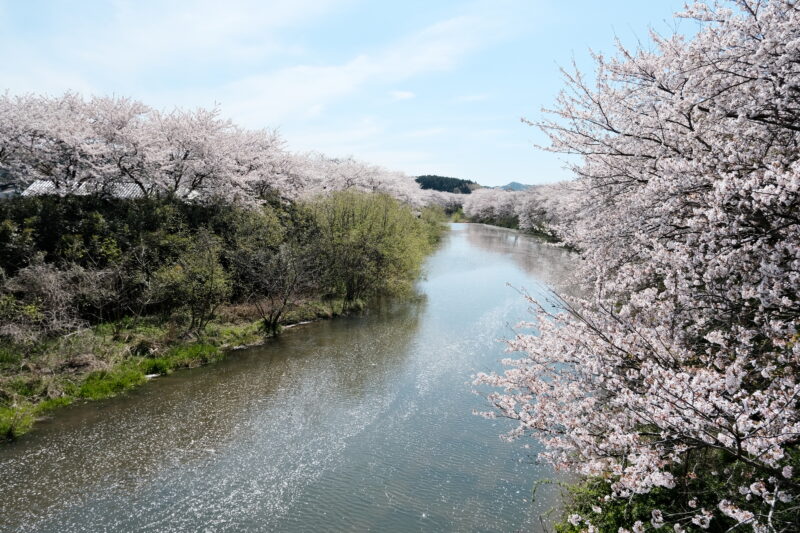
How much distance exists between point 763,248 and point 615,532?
3938 mm

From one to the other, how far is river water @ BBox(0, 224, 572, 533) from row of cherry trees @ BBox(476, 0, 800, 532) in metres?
2.91

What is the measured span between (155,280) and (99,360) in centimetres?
321

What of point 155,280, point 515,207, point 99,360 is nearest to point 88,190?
point 155,280

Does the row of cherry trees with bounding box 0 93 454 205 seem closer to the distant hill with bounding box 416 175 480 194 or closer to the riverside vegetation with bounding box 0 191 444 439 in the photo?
the riverside vegetation with bounding box 0 191 444 439

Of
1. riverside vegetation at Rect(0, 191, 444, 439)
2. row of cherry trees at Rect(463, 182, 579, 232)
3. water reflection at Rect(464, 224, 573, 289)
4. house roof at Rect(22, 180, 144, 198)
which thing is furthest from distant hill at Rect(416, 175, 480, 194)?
house roof at Rect(22, 180, 144, 198)

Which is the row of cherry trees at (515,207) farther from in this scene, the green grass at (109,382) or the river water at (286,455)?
the green grass at (109,382)

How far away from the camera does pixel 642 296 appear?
5.20 meters

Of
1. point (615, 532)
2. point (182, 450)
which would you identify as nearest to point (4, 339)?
point (182, 450)

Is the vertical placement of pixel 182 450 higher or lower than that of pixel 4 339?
lower

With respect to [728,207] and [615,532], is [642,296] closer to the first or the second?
[728,207]

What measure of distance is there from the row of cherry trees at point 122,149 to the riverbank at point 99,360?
21.8 feet

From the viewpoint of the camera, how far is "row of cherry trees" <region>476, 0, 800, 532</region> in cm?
369

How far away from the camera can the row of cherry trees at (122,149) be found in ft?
49.5

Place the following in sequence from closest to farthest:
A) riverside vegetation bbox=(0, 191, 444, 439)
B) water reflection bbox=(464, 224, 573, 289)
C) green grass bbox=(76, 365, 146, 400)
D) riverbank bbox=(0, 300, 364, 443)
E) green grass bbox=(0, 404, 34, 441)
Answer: green grass bbox=(0, 404, 34, 441), riverbank bbox=(0, 300, 364, 443), green grass bbox=(76, 365, 146, 400), riverside vegetation bbox=(0, 191, 444, 439), water reflection bbox=(464, 224, 573, 289)
